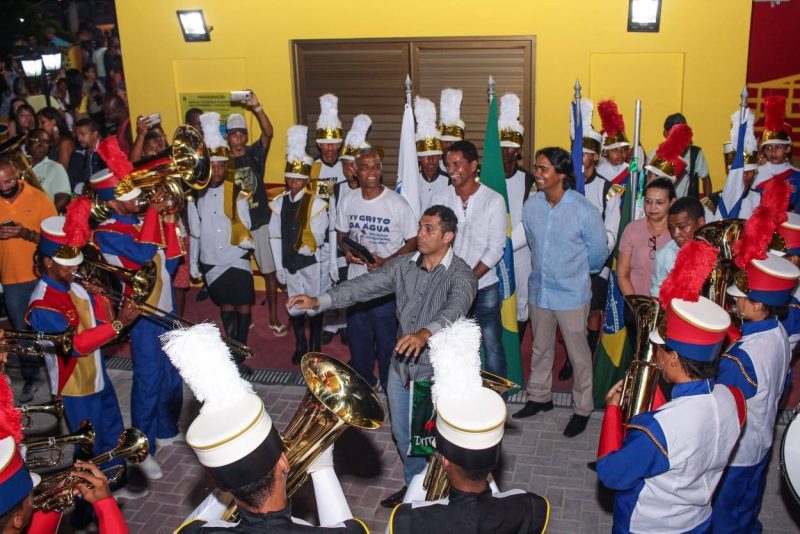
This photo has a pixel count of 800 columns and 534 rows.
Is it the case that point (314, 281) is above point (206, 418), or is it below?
below

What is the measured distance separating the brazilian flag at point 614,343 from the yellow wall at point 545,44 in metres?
2.60

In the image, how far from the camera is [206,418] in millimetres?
3025

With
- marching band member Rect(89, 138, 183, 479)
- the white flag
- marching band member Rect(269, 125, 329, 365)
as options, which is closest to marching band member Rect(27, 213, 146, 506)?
marching band member Rect(89, 138, 183, 479)

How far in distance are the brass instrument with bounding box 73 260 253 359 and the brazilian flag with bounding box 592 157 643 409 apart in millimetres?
3274

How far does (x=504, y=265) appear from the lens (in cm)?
735

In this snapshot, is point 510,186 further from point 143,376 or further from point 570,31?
point 143,376

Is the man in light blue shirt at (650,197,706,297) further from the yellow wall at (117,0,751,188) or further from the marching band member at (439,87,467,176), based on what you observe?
the yellow wall at (117,0,751,188)

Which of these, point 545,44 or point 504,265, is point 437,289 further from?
point 545,44

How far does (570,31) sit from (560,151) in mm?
Result: 3350

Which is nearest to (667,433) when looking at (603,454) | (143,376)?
(603,454)

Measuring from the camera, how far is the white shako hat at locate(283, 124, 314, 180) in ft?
26.4

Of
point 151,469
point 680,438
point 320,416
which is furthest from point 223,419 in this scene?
point 151,469

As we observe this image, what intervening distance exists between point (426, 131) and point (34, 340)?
187 inches

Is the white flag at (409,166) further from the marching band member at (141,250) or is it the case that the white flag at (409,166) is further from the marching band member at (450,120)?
the marching band member at (141,250)
